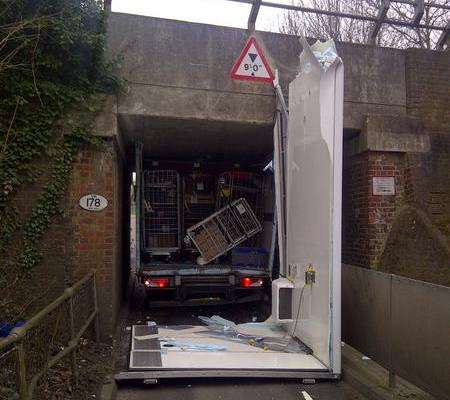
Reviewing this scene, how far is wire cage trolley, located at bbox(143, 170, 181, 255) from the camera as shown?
9.69 meters

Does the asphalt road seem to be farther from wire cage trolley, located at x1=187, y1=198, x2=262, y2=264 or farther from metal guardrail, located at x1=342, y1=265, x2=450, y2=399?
wire cage trolley, located at x1=187, y1=198, x2=262, y2=264

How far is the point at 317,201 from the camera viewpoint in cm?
549

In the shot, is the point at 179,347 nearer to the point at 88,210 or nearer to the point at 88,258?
the point at 88,258

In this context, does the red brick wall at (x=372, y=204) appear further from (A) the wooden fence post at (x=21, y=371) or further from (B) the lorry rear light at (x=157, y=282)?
(A) the wooden fence post at (x=21, y=371)

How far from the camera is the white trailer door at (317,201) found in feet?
16.7

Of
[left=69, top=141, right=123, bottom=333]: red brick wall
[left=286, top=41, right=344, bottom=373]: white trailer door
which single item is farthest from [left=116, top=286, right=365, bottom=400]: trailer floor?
[left=69, top=141, right=123, bottom=333]: red brick wall

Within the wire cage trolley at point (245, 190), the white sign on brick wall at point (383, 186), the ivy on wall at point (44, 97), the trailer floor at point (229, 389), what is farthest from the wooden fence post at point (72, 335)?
the wire cage trolley at point (245, 190)

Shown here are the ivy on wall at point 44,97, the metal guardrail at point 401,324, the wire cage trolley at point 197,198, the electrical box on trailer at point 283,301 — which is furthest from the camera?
the wire cage trolley at point 197,198

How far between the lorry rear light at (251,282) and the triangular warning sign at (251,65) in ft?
11.4

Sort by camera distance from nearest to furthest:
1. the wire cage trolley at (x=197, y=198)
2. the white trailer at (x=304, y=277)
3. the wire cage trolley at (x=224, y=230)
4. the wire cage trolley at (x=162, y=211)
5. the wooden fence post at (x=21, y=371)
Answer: the wooden fence post at (x=21, y=371) < the white trailer at (x=304, y=277) < the wire cage trolley at (x=224, y=230) < the wire cage trolley at (x=162, y=211) < the wire cage trolley at (x=197, y=198)

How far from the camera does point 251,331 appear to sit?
22.0ft

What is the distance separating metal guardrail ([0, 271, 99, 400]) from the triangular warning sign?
337 centimetres

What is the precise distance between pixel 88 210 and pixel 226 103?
2.34m

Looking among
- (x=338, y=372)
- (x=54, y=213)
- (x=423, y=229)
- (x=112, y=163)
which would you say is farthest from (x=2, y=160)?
(x=423, y=229)
